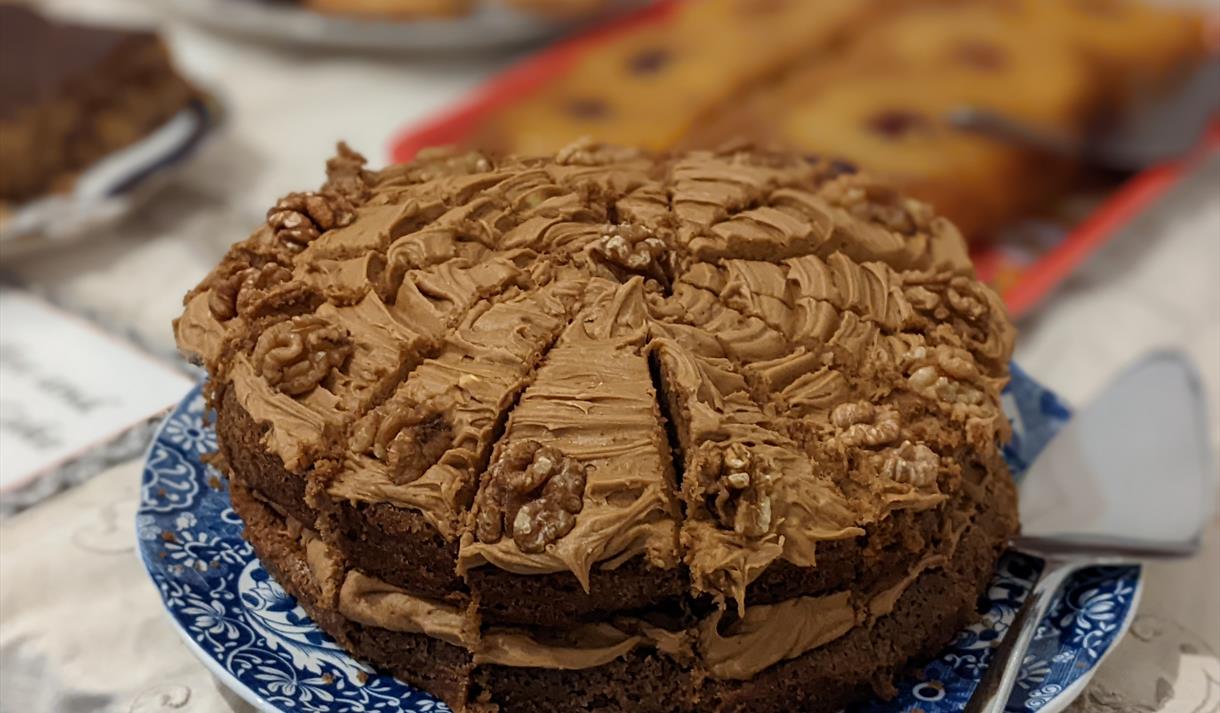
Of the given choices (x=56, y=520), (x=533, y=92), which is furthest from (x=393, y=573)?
(x=533, y=92)

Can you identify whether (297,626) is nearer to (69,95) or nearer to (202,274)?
(202,274)

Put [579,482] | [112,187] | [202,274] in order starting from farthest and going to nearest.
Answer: [112,187] → [202,274] → [579,482]

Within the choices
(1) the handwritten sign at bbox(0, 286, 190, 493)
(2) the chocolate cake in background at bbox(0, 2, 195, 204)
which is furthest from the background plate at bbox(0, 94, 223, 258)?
(1) the handwritten sign at bbox(0, 286, 190, 493)

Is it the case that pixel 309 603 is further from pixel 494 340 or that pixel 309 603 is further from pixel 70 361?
pixel 70 361

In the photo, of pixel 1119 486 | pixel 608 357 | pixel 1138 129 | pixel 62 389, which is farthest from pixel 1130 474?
pixel 62 389

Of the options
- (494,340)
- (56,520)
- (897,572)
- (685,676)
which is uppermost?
(494,340)

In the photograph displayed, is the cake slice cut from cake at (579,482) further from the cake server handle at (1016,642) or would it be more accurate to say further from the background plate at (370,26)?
the background plate at (370,26)
